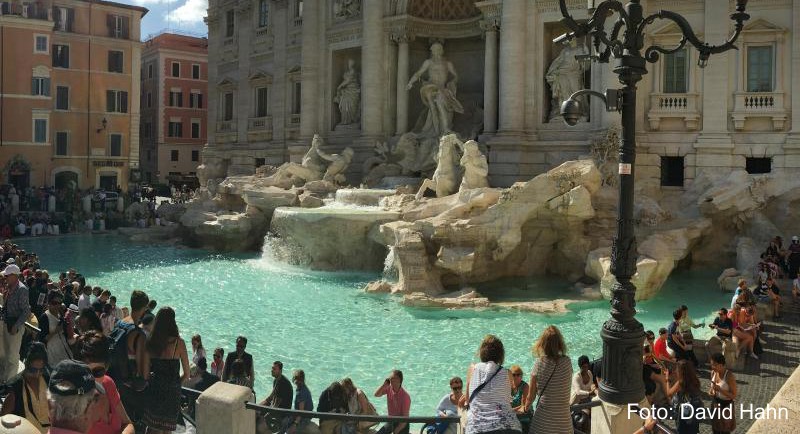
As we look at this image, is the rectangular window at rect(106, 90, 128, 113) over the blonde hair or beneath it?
over

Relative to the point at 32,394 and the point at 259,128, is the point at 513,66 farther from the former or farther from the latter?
the point at 32,394

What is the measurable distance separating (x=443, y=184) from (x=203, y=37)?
A: 36124 mm

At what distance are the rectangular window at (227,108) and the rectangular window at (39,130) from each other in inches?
371

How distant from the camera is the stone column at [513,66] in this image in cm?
2025

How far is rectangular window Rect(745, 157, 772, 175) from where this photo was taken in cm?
1845

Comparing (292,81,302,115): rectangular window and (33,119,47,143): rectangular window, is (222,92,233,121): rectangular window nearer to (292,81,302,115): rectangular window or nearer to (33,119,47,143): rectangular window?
(292,81,302,115): rectangular window

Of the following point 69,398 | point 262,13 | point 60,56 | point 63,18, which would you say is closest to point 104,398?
point 69,398

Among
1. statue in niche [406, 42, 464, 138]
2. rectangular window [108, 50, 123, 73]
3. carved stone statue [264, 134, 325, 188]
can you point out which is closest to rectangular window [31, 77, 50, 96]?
rectangular window [108, 50, 123, 73]

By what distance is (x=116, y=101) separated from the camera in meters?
37.4

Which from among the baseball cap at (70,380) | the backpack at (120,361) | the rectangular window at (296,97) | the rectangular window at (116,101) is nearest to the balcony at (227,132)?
the rectangular window at (296,97)

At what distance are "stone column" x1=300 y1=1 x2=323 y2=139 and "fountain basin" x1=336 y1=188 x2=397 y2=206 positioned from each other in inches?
259

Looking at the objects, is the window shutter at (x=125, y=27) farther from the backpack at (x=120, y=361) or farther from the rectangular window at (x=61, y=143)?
the backpack at (x=120, y=361)

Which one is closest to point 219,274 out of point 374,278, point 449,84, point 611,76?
point 374,278

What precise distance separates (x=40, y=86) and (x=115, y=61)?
14.3 feet
